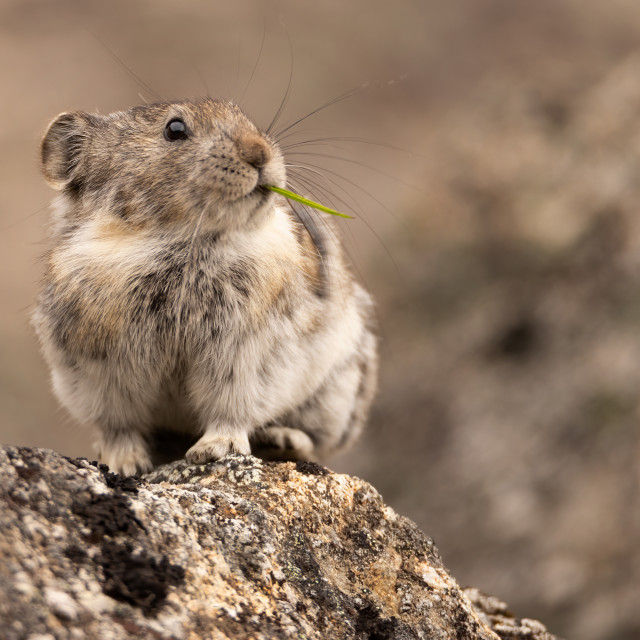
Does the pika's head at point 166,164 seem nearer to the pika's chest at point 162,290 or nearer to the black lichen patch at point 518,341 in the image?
the pika's chest at point 162,290

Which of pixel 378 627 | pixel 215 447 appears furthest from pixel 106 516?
pixel 215 447

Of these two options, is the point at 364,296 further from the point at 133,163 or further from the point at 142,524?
the point at 142,524

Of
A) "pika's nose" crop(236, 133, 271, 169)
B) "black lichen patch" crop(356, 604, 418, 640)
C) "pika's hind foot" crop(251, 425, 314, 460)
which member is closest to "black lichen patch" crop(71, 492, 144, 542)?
"black lichen patch" crop(356, 604, 418, 640)

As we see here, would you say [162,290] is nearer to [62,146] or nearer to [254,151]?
[254,151]

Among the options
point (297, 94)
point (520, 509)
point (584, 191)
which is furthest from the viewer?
point (297, 94)

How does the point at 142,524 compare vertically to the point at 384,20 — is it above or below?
below

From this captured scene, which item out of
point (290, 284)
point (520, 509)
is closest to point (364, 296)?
point (290, 284)

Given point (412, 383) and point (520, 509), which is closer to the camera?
point (520, 509)

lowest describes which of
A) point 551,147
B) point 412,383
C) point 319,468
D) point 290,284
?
point 319,468
